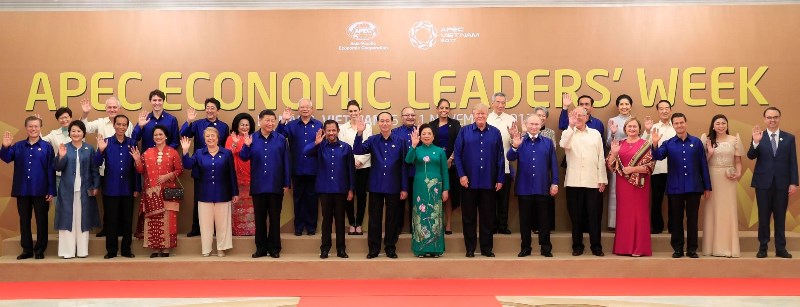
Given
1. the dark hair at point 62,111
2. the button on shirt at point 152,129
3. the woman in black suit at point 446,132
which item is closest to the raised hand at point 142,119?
the button on shirt at point 152,129

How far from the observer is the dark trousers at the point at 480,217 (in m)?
6.63

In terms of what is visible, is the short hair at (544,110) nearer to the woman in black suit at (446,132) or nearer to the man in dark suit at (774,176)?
the woman in black suit at (446,132)

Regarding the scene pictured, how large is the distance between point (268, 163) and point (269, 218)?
0.51 meters

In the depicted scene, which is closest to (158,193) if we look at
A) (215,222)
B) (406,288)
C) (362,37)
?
(215,222)

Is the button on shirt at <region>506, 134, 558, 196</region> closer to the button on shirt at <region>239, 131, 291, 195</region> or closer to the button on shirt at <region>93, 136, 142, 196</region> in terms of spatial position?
the button on shirt at <region>239, 131, 291, 195</region>

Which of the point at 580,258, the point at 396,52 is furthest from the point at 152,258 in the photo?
the point at 580,258

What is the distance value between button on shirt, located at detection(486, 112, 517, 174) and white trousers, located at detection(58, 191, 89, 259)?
3.94 metres

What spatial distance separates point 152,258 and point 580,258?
385 cm

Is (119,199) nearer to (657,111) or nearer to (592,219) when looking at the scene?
(592,219)

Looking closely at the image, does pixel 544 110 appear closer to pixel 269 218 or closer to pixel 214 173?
pixel 269 218

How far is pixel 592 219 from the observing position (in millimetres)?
6688

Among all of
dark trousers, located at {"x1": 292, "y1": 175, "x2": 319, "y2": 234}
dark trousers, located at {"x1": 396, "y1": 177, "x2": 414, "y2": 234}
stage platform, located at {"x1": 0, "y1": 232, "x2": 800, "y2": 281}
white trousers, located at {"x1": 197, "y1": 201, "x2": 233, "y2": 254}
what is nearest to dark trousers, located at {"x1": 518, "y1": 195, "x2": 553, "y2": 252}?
stage platform, located at {"x1": 0, "y1": 232, "x2": 800, "y2": 281}

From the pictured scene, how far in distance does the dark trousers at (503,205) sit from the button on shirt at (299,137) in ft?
6.04

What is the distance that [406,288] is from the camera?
5.87 m
